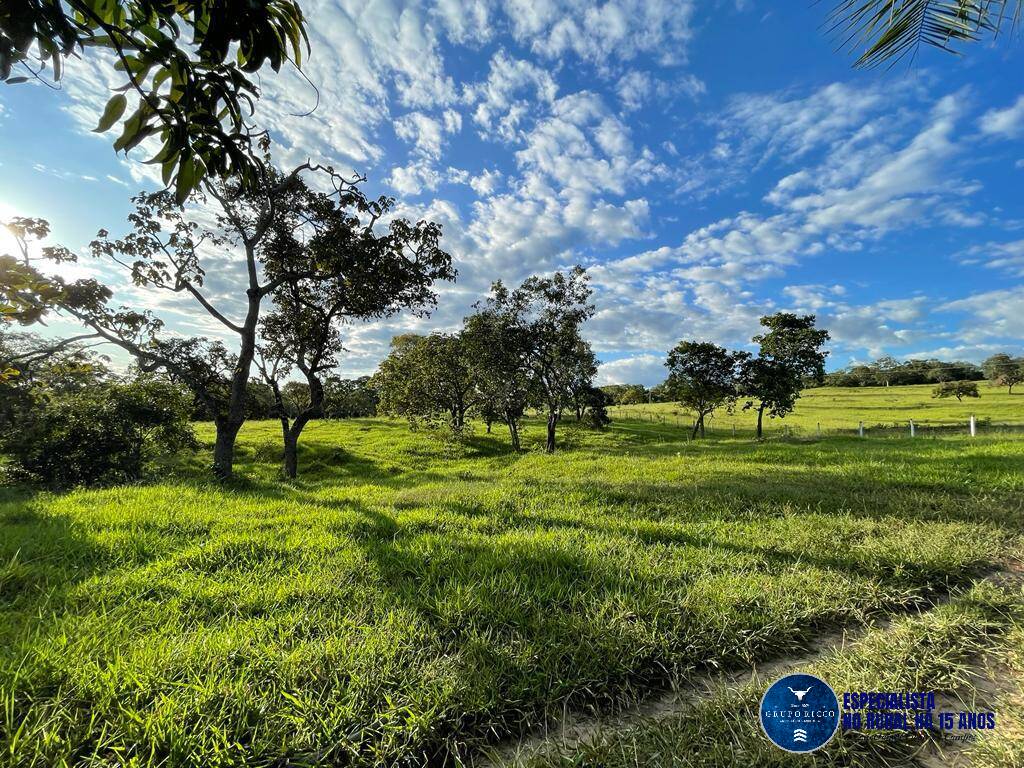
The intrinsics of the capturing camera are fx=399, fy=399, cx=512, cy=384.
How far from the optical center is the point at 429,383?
109 feet

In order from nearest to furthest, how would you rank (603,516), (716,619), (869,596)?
1. (716,619)
2. (869,596)
3. (603,516)

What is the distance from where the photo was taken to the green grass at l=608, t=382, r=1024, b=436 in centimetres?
4106

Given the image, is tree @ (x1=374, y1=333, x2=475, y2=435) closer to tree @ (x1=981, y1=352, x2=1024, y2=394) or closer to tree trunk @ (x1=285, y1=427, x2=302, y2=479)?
tree trunk @ (x1=285, y1=427, x2=302, y2=479)

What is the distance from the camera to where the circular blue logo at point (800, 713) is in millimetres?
2070

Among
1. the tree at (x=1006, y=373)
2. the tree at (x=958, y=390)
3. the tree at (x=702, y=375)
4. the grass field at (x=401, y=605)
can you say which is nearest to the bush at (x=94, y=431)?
the grass field at (x=401, y=605)

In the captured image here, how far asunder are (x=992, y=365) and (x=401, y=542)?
114 meters

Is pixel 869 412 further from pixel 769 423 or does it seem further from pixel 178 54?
pixel 178 54

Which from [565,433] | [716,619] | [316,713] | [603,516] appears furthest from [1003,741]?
[565,433]

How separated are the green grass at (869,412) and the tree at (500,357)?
27.4m

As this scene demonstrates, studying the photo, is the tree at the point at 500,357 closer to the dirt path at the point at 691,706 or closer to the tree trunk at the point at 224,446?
the tree trunk at the point at 224,446

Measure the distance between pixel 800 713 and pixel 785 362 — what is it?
113 feet

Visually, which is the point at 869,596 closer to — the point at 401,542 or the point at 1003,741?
the point at 1003,741

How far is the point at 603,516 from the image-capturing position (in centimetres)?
620

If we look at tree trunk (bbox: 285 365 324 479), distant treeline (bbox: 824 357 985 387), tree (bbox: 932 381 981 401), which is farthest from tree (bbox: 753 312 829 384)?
distant treeline (bbox: 824 357 985 387)
